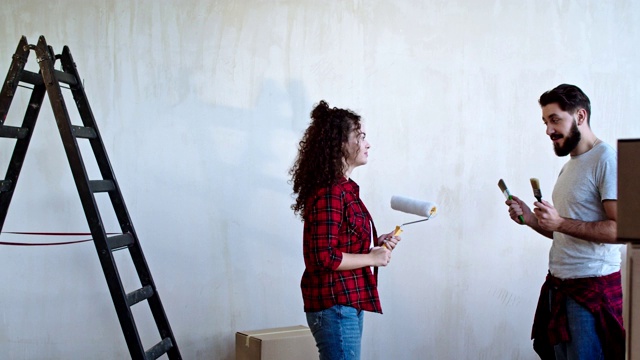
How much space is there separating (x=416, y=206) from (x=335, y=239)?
1.44 ft

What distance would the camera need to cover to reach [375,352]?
11.5ft

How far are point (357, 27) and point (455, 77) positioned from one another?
0.58m

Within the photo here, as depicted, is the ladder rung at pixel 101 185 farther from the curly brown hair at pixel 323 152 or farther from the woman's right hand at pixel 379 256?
the woman's right hand at pixel 379 256

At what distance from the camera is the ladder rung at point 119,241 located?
8.17ft

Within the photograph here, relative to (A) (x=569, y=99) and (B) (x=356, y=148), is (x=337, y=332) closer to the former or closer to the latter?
(B) (x=356, y=148)

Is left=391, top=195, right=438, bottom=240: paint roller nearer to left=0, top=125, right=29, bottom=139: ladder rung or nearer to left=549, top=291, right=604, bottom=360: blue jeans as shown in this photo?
left=549, top=291, right=604, bottom=360: blue jeans

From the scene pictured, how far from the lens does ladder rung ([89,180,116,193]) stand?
97.7 inches

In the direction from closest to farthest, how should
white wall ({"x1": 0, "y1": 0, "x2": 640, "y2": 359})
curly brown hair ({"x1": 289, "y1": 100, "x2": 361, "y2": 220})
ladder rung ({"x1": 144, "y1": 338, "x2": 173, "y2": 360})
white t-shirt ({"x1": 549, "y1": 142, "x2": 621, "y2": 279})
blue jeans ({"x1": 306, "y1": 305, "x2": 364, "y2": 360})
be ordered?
blue jeans ({"x1": 306, "y1": 305, "x2": 364, "y2": 360}) < curly brown hair ({"x1": 289, "y1": 100, "x2": 361, "y2": 220}) < white t-shirt ({"x1": 549, "y1": 142, "x2": 621, "y2": 279}) < ladder rung ({"x1": 144, "y1": 338, "x2": 173, "y2": 360}) < white wall ({"x1": 0, "y1": 0, "x2": 640, "y2": 359})

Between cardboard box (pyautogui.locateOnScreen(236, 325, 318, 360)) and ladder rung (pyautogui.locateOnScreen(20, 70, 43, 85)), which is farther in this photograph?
cardboard box (pyautogui.locateOnScreen(236, 325, 318, 360))

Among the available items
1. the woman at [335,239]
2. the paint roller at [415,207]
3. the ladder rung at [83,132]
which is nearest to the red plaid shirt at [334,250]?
the woman at [335,239]

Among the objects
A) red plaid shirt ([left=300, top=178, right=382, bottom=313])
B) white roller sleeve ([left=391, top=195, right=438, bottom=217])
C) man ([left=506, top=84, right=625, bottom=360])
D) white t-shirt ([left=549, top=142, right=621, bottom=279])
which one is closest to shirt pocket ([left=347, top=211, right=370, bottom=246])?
red plaid shirt ([left=300, top=178, right=382, bottom=313])

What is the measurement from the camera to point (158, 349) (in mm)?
2590

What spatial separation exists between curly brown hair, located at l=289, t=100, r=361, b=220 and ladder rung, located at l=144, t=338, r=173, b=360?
756 millimetres

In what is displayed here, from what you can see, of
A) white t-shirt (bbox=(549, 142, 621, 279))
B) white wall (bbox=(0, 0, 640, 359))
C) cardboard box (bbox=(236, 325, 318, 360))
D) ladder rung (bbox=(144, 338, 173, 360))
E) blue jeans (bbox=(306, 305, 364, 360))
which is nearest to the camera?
blue jeans (bbox=(306, 305, 364, 360))
